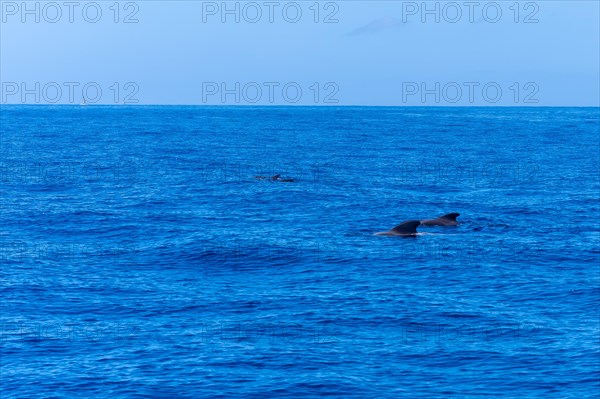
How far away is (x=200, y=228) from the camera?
1654 inches

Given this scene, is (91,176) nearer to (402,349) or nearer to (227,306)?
(227,306)

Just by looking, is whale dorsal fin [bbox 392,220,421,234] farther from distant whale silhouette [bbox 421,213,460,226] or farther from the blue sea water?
distant whale silhouette [bbox 421,213,460,226]

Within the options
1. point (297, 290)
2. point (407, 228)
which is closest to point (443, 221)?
point (407, 228)

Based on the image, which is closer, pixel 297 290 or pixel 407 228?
pixel 297 290

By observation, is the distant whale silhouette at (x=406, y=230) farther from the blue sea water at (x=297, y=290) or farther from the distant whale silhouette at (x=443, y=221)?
the distant whale silhouette at (x=443, y=221)

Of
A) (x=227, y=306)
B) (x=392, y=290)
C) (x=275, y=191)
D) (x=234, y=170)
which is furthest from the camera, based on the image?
(x=234, y=170)

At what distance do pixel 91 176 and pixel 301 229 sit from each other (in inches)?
1214

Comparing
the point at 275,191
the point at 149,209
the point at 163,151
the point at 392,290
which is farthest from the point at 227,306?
the point at 163,151

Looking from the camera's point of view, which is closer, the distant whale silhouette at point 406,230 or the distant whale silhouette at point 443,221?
the distant whale silhouette at point 406,230

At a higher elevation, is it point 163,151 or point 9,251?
point 163,151

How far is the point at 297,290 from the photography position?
2950cm

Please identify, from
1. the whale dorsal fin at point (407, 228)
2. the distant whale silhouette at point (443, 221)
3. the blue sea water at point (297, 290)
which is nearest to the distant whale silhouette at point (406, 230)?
the whale dorsal fin at point (407, 228)

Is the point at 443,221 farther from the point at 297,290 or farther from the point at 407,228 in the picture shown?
the point at 297,290

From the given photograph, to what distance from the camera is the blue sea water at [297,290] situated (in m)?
20.9
